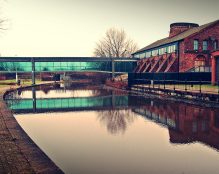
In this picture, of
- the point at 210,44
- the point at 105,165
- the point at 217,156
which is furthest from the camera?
the point at 210,44

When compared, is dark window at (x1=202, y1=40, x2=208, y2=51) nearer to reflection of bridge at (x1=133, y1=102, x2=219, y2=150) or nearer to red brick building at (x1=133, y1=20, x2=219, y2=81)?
red brick building at (x1=133, y1=20, x2=219, y2=81)

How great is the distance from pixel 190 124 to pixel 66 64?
→ 157 ft

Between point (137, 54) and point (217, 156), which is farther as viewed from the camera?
point (137, 54)

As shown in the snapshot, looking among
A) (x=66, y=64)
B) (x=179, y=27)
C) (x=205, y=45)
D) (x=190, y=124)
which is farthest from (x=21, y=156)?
(x=66, y=64)

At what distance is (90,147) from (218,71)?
24.4 m

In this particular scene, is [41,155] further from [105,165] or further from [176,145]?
[176,145]

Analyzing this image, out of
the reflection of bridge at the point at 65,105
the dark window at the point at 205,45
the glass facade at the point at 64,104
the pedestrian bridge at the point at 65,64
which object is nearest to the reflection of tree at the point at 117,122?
the reflection of bridge at the point at 65,105

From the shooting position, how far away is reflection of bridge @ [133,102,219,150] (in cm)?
858

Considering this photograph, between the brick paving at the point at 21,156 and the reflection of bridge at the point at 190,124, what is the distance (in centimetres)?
449

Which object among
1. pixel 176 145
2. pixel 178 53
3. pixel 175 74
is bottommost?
pixel 176 145

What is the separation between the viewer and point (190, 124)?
10898 mm

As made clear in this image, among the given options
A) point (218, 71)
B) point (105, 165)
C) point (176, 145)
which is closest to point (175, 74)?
point (218, 71)

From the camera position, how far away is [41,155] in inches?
258

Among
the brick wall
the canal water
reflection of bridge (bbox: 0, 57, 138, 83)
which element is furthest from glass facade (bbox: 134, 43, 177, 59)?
the canal water
